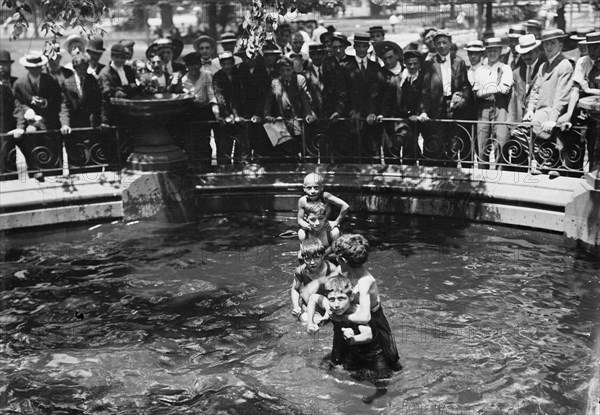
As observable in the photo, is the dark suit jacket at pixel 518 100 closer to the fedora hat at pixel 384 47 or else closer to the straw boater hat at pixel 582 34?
the straw boater hat at pixel 582 34

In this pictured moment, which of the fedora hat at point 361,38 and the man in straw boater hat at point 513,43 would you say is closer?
the fedora hat at point 361,38

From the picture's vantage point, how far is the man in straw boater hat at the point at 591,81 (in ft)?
37.8

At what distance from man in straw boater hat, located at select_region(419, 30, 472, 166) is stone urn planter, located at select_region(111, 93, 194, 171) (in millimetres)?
3511

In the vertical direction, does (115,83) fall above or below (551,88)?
above

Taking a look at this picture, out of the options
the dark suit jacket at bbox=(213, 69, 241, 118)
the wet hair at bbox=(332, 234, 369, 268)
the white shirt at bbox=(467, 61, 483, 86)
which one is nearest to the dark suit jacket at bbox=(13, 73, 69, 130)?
the dark suit jacket at bbox=(213, 69, 241, 118)


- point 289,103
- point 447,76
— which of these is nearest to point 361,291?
point 447,76

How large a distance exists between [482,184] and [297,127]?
3022mm

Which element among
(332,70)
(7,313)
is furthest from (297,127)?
(7,313)

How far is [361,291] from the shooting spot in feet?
24.5

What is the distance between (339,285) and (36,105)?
755cm

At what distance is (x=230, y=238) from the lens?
12.5 meters

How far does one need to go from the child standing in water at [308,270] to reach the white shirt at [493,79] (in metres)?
5.47

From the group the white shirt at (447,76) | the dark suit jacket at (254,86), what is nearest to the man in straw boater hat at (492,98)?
the white shirt at (447,76)

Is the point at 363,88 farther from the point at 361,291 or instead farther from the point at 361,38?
the point at 361,291
